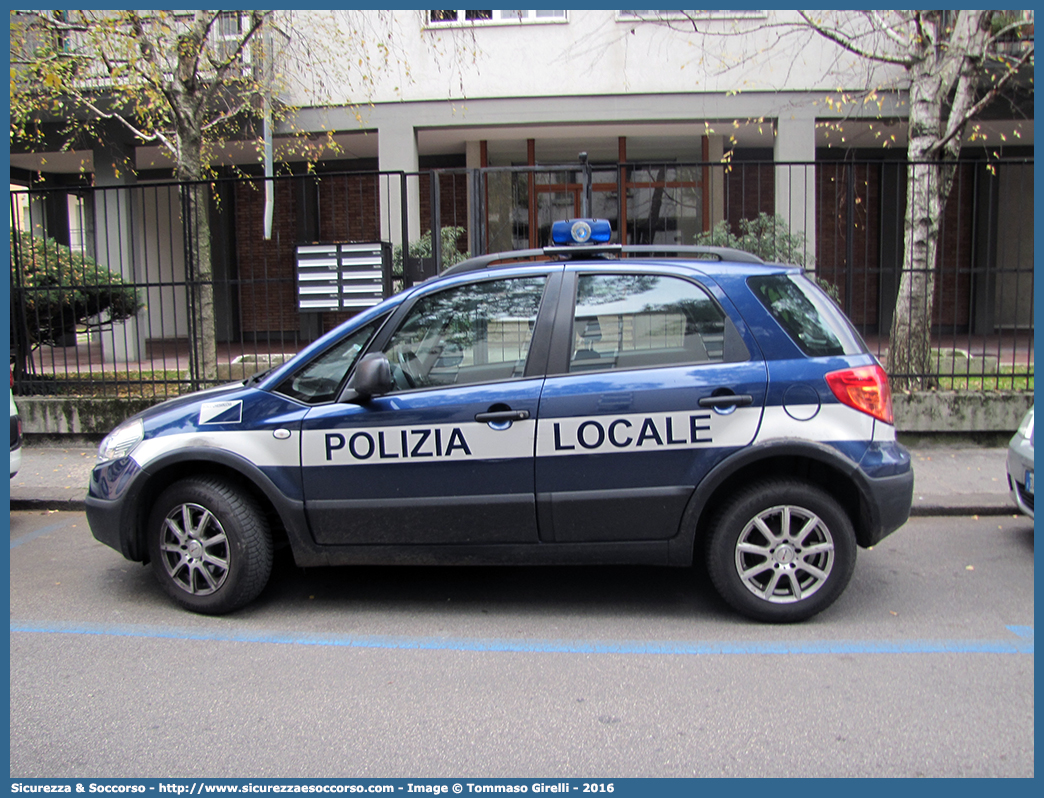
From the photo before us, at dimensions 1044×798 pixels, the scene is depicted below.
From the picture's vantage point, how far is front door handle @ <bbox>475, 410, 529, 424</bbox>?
13.1ft

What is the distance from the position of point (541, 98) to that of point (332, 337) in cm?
1041

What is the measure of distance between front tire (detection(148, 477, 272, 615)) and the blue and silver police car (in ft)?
0.04

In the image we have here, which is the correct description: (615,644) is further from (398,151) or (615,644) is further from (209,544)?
(398,151)

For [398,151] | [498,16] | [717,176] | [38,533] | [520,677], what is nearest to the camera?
[520,677]

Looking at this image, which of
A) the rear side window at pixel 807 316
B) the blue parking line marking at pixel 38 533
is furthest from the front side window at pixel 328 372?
the blue parking line marking at pixel 38 533

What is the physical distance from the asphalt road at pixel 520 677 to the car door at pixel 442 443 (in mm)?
530

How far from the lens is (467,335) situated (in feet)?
14.0

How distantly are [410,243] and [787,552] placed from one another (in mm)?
8362

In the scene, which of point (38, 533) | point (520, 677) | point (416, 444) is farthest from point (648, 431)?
point (38, 533)

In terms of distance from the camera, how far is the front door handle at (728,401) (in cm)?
392

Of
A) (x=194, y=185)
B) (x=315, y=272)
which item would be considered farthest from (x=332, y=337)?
(x=194, y=185)

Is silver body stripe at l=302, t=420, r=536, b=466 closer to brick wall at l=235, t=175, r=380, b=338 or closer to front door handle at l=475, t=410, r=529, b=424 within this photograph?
front door handle at l=475, t=410, r=529, b=424

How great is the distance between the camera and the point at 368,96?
13859 millimetres

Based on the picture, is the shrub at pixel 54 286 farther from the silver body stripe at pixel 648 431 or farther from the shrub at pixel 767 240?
the silver body stripe at pixel 648 431
